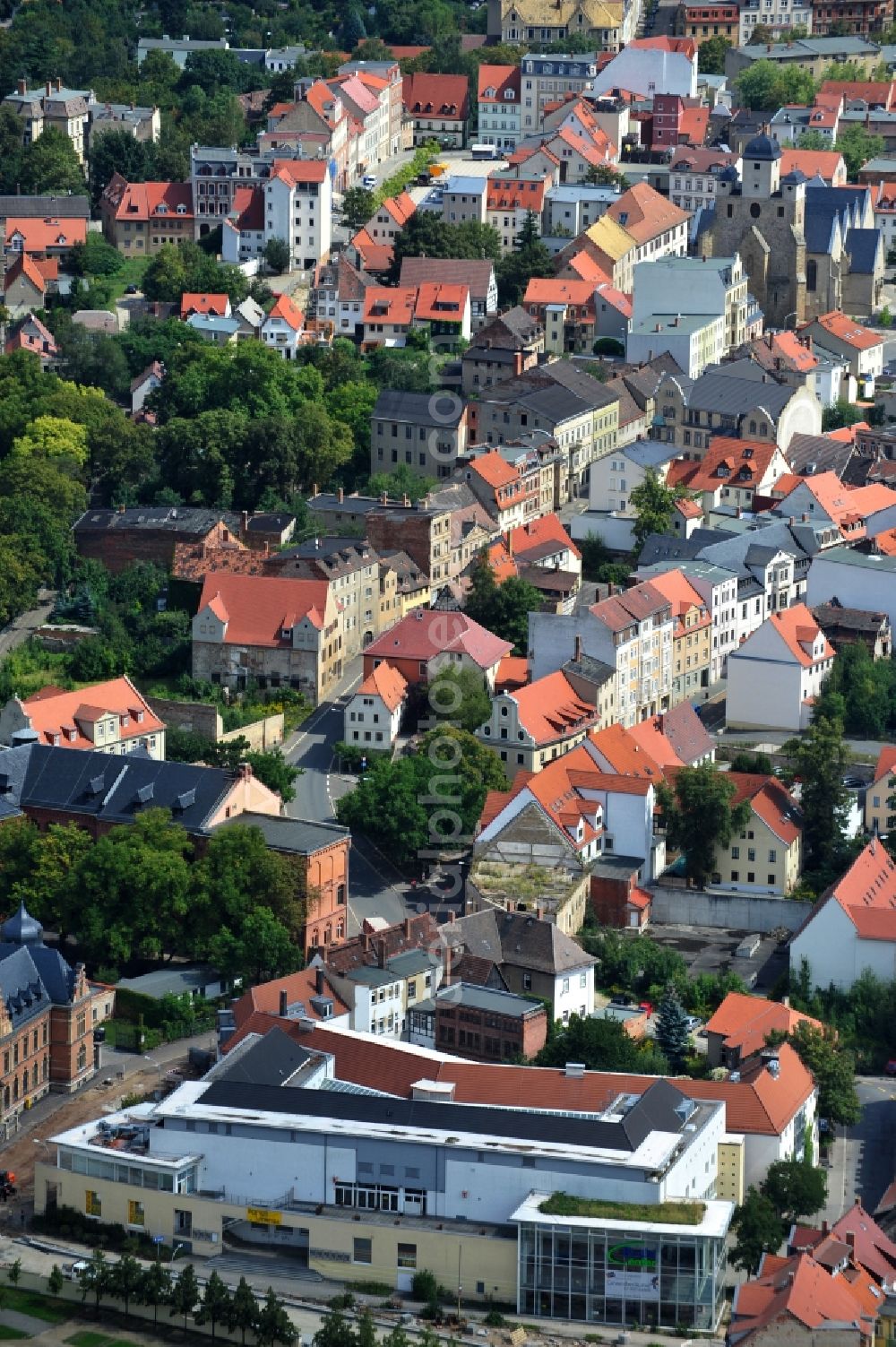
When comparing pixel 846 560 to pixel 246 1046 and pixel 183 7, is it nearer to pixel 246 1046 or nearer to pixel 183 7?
pixel 246 1046

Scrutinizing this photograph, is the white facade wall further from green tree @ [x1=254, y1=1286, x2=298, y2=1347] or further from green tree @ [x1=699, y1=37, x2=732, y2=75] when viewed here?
green tree @ [x1=699, y1=37, x2=732, y2=75]

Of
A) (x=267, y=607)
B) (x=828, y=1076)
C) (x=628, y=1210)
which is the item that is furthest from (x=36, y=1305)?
(x=267, y=607)

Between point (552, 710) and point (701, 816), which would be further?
point (552, 710)

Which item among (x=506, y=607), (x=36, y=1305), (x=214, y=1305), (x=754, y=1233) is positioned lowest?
(x=36, y=1305)

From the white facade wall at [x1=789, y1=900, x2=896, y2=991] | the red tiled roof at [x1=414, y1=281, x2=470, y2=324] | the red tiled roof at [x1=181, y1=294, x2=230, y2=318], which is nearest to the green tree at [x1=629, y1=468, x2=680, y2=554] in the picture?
the red tiled roof at [x1=414, y1=281, x2=470, y2=324]

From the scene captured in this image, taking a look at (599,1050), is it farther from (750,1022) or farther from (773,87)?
(773,87)
